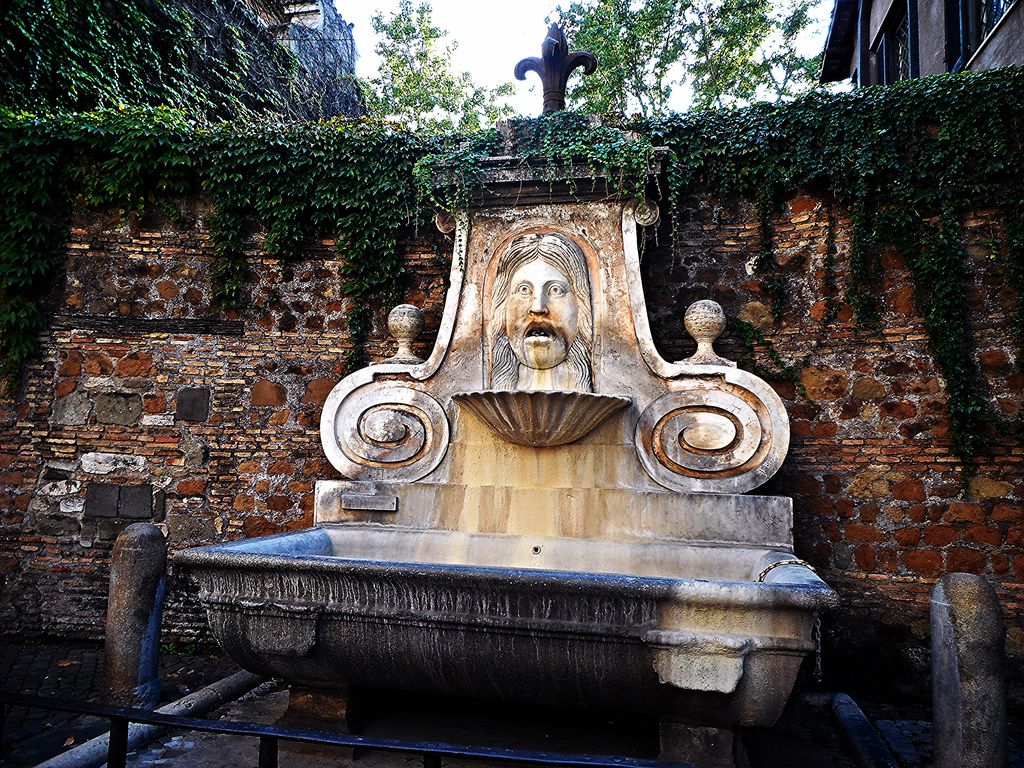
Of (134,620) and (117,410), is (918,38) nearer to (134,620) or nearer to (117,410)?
(117,410)

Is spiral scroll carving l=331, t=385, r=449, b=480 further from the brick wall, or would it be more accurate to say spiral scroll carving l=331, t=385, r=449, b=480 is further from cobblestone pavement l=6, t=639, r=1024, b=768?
cobblestone pavement l=6, t=639, r=1024, b=768

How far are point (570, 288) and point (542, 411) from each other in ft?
2.88

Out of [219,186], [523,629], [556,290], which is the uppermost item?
[219,186]

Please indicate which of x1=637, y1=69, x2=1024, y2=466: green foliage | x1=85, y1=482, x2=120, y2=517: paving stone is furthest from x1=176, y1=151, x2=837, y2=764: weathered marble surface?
x1=85, y1=482, x2=120, y2=517: paving stone

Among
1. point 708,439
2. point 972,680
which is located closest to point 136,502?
point 708,439

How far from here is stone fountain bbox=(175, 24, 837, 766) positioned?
268 centimetres

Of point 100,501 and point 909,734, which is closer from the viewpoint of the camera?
point 909,734

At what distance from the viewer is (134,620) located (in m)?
3.58

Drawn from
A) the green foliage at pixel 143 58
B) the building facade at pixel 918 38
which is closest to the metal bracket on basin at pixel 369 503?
the green foliage at pixel 143 58

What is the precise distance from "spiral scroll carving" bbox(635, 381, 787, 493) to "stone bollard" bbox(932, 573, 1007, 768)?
130cm

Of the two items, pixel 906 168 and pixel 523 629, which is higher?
pixel 906 168

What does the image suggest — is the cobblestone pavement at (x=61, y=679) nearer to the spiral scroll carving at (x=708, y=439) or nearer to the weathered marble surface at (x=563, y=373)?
the weathered marble surface at (x=563, y=373)

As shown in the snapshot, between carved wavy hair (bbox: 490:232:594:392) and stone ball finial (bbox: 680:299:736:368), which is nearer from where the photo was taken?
stone ball finial (bbox: 680:299:736:368)

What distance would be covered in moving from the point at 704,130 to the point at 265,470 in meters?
4.06
